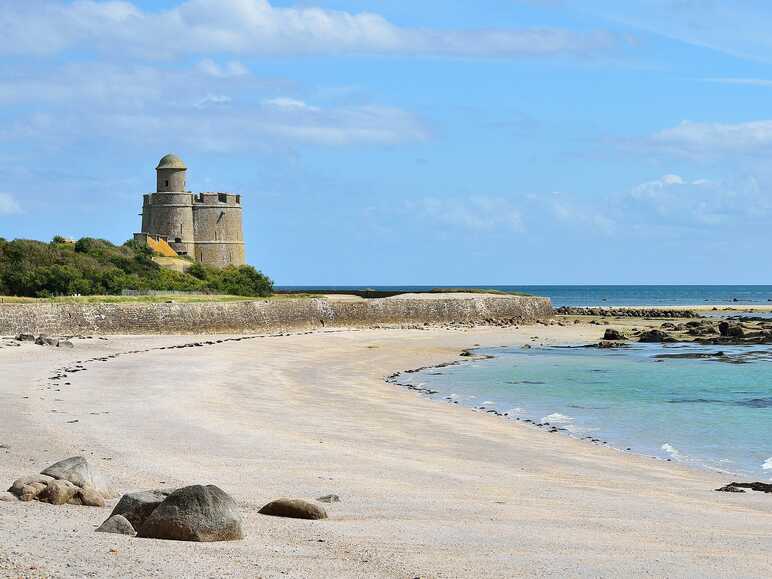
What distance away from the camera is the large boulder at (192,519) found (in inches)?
277

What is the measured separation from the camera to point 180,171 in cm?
6512

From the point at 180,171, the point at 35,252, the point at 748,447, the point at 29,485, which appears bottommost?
the point at 748,447

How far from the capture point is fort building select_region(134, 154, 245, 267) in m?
64.9

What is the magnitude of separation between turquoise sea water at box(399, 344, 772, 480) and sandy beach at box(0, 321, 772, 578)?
4.32 ft

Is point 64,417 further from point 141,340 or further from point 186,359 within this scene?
point 141,340

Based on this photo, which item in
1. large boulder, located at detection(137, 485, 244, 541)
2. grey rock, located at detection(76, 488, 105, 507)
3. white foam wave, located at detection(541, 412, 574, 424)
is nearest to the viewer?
large boulder, located at detection(137, 485, 244, 541)

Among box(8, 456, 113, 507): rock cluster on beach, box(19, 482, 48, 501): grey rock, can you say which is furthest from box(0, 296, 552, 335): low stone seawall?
box(19, 482, 48, 501): grey rock

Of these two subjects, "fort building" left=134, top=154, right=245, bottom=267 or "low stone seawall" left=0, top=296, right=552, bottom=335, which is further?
"fort building" left=134, top=154, right=245, bottom=267

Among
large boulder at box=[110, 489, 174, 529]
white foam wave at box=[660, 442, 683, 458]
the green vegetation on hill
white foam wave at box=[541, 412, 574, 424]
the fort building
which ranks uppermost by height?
the fort building

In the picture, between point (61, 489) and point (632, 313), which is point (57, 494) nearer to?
point (61, 489)

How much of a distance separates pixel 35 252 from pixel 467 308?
25.8 meters

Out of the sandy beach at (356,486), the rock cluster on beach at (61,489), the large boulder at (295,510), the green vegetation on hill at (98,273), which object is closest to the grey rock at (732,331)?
the green vegetation on hill at (98,273)

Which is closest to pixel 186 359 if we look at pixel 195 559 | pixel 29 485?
pixel 29 485

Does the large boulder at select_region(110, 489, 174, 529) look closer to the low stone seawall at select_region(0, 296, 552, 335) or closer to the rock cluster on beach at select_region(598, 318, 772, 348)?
the low stone seawall at select_region(0, 296, 552, 335)
